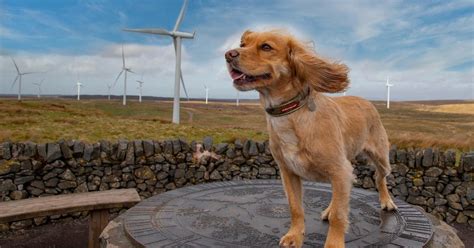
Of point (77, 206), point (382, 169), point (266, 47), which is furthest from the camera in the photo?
point (77, 206)

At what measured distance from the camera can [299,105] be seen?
3047mm

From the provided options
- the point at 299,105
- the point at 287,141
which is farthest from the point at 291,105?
the point at 287,141

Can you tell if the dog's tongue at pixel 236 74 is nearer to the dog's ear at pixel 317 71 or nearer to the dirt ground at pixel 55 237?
the dog's ear at pixel 317 71

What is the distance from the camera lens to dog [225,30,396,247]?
9.48 ft

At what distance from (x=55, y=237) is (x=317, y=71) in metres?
7.09

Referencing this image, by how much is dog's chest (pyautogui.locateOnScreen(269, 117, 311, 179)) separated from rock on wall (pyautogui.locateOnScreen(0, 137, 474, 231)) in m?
6.58

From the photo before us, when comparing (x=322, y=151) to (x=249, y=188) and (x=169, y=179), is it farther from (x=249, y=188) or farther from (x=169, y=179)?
(x=169, y=179)

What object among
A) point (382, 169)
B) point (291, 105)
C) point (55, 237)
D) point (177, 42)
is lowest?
point (55, 237)

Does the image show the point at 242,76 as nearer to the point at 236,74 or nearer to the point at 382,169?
the point at 236,74

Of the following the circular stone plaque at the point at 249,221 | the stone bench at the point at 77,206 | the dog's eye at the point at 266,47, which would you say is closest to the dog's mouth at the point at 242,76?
the dog's eye at the point at 266,47

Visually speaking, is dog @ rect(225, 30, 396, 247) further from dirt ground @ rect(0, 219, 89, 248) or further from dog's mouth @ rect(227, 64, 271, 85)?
dirt ground @ rect(0, 219, 89, 248)

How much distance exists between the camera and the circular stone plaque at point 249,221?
3752 mm

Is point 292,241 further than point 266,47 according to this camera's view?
Yes

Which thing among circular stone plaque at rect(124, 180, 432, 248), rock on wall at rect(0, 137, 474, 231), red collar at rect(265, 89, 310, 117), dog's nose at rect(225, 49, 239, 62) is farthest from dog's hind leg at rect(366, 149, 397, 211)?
rock on wall at rect(0, 137, 474, 231)
